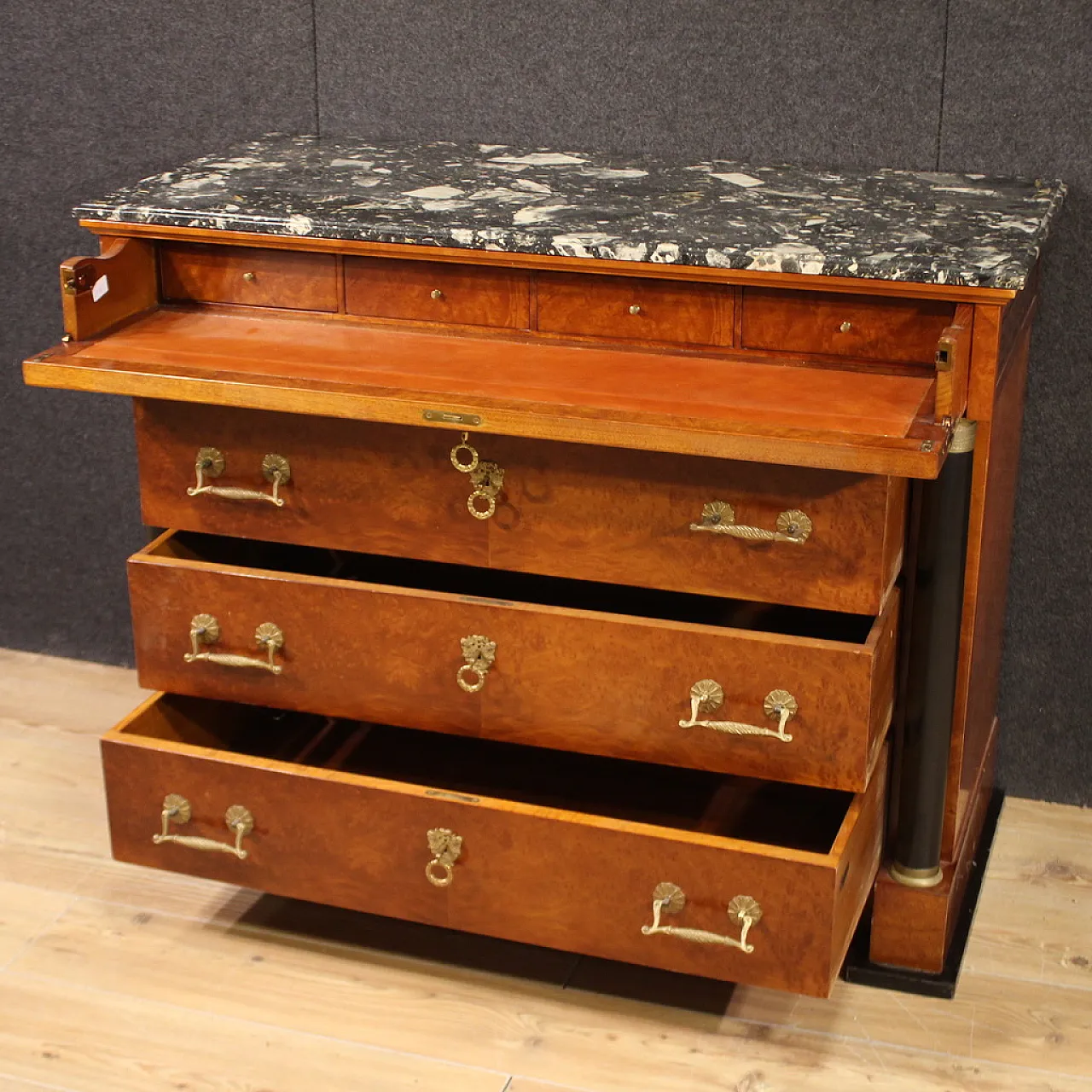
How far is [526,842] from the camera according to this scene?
5.74 ft

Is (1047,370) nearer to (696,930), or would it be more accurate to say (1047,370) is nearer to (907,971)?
(907,971)

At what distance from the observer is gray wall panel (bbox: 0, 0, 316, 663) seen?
229 cm

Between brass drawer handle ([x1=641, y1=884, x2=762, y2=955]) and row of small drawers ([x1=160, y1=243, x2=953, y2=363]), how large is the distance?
571 millimetres

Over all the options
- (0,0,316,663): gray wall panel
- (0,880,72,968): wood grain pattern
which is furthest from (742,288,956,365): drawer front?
(0,880,72,968): wood grain pattern

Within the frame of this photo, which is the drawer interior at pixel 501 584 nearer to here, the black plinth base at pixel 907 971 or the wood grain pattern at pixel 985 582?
the wood grain pattern at pixel 985 582

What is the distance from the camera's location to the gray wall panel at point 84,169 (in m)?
2.29

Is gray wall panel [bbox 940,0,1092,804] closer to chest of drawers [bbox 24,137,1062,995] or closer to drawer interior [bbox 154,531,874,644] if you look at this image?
chest of drawers [bbox 24,137,1062,995]

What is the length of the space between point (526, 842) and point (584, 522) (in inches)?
13.8

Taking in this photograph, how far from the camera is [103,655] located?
2705mm

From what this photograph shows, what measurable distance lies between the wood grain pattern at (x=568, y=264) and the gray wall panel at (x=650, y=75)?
496 millimetres

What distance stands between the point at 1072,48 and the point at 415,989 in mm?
1361

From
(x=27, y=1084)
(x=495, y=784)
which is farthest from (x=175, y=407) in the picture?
(x=27, y=1084)

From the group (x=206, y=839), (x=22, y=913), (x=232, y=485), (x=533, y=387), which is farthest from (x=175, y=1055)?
(x=533, y=387)

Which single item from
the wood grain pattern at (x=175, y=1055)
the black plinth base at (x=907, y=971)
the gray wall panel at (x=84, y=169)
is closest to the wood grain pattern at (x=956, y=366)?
the black plinth base at (x=907, y=971)
